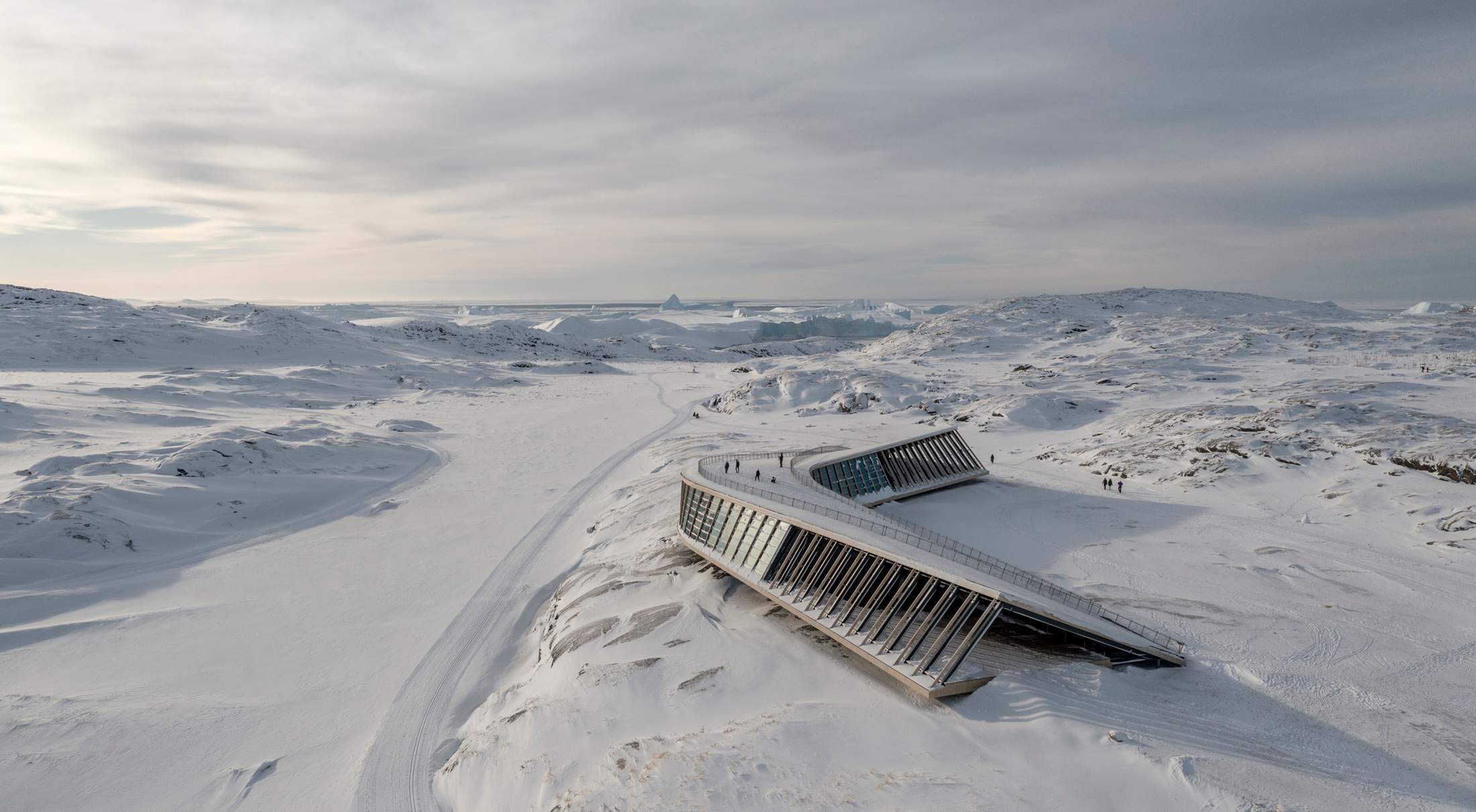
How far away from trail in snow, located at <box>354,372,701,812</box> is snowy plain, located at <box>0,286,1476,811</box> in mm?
173

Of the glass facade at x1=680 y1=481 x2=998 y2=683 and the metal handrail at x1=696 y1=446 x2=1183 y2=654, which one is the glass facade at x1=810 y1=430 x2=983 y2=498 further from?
the glass facade at x1=680 y1=481 x2=998 y2=683

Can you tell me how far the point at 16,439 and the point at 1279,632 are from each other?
99.9m

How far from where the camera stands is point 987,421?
247 ft

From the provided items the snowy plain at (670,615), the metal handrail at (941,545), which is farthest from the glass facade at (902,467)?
the metal handrail at (941,545)

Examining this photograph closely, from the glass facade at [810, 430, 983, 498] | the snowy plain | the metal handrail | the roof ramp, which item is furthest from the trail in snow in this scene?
the glass facade at [810, 430, 983, 498]

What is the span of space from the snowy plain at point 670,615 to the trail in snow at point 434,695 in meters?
0.17

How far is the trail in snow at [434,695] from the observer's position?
25078 millimetres

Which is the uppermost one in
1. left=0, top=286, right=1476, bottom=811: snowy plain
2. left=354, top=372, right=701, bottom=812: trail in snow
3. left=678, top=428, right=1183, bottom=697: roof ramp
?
left=678, top=428, right=1183, bottom=697: roof ramp

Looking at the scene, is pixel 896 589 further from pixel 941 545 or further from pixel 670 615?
pixel 670 615

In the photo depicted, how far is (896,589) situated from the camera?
95.5ft

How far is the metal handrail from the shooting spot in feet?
91.6

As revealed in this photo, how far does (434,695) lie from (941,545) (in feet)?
86.4

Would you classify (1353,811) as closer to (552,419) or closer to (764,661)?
(764,661)

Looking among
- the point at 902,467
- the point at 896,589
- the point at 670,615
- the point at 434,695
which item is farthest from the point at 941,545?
the point at 434,695
